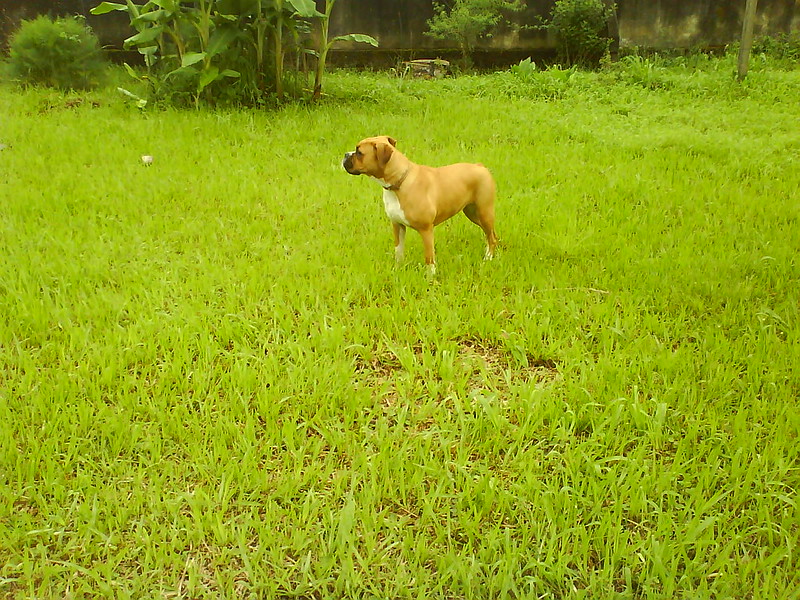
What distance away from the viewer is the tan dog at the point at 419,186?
11.8ft

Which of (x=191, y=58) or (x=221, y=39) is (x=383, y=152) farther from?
(x=221, y=39)

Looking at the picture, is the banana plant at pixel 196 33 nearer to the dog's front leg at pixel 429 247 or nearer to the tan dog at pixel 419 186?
the tan dog at pixel 419 186

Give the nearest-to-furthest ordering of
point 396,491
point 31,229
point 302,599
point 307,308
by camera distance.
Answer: point 302,599 → point 396,491 → point 307,308 → point 31,229

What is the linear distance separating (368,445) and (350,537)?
0.51 m

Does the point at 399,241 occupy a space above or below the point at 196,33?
below

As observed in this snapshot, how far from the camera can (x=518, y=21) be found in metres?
11.6

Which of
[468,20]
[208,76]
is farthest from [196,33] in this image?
[468,20]

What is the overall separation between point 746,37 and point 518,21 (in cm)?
414

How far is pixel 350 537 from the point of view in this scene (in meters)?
2.09

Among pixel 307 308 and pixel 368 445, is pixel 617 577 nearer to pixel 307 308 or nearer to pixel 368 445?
pixel 368 445

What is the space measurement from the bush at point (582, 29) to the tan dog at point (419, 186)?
819 cm

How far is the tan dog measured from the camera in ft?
11.8

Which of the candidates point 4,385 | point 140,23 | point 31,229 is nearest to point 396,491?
point 4,385

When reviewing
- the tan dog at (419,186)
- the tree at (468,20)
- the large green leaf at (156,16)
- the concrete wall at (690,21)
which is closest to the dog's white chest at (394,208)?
the tan dog at (419,186)
